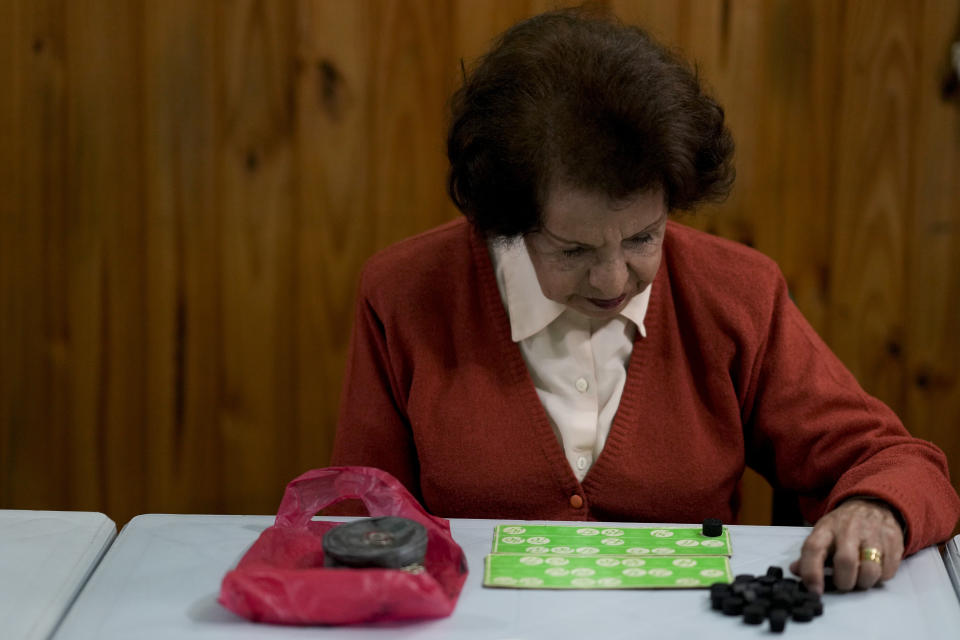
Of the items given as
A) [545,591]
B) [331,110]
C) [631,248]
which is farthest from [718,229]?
[545,591]

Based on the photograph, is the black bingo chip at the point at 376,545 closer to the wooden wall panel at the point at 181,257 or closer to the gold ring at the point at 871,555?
the gold ring at the point at 871,555

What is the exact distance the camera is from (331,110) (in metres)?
2.29

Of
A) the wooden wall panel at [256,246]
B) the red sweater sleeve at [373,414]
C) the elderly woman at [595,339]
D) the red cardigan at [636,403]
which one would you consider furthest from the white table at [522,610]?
the wooden wall panel at [256,246]

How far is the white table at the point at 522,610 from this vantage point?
3.57ft

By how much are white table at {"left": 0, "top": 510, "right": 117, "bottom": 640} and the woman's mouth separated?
2.16 feet

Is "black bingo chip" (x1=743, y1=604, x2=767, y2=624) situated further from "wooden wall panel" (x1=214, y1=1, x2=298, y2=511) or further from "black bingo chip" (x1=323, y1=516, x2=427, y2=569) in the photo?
"wooden wall panel" (x1=214, y1=1, x2=298, y2=511)

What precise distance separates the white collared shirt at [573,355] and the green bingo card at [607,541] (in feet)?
0.80

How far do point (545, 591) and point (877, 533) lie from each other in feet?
1.23

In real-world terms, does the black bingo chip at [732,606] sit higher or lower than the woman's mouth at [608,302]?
lower

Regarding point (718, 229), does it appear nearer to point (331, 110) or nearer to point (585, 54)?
point (331, 110)

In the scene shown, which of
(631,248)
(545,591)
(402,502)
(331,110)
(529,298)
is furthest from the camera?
(331,110)

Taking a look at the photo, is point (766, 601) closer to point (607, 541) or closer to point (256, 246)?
point (607, 541)

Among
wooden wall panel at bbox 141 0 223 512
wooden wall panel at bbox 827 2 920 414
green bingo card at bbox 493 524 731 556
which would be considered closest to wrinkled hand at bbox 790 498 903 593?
green bingo card at bbox 493 524 731 556

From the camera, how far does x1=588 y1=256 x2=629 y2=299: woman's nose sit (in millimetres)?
1396
